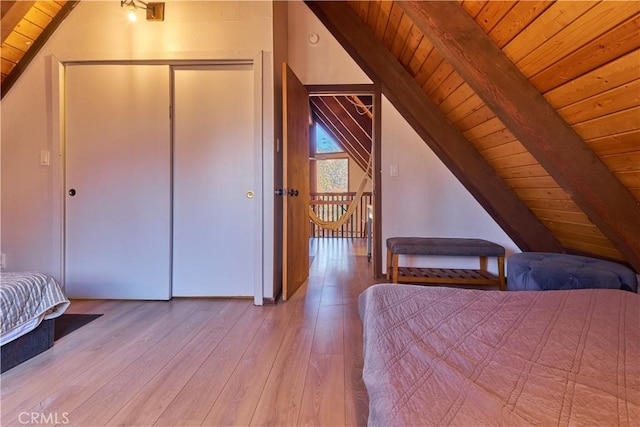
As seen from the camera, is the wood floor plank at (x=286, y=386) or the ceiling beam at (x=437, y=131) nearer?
the wood floor plank at (x=286, y=386)

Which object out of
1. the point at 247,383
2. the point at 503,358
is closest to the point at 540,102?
the point at 503,358

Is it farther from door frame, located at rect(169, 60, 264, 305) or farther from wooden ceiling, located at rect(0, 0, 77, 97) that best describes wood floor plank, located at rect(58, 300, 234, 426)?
wooden ceiling, located at rect(0, 0, 77, 97)

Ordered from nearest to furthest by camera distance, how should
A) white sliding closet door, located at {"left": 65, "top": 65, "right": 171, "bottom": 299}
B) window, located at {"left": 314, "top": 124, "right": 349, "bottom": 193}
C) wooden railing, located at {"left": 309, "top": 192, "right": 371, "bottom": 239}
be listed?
white sliding closet door, located at {"left": 65, "top": 65, "right": 171, "bottom": 299} < wooden railing, located at {"left": 309, "top": 192, "right": 371, "bottom": 239} < window, located at {"left": 314, "top": 124, "right": 349, "bottom": 193}

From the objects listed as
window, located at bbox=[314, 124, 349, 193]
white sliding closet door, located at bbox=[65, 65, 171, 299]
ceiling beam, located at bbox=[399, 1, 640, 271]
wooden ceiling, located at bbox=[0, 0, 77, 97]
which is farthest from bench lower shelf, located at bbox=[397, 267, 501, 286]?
window, located at bbox=[314, 124, 349, 193]

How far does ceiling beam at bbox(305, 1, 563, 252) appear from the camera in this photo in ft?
7.50

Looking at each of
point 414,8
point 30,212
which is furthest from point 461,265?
point 30,212

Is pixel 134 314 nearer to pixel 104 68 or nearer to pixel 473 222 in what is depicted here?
pixel 104 68

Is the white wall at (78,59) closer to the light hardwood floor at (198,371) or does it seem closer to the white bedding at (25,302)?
the light hardwood floor at (198,371)

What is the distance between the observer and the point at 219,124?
2.12m

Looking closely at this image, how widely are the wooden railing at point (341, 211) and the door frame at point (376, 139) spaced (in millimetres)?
2878

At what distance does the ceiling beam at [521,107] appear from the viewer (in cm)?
139

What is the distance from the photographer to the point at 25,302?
1.27 m

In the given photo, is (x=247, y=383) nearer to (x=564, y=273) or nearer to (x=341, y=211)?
(x=564, y=273)

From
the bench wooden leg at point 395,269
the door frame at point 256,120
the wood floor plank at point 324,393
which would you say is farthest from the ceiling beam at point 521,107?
the wood floor plank at point 324,393
